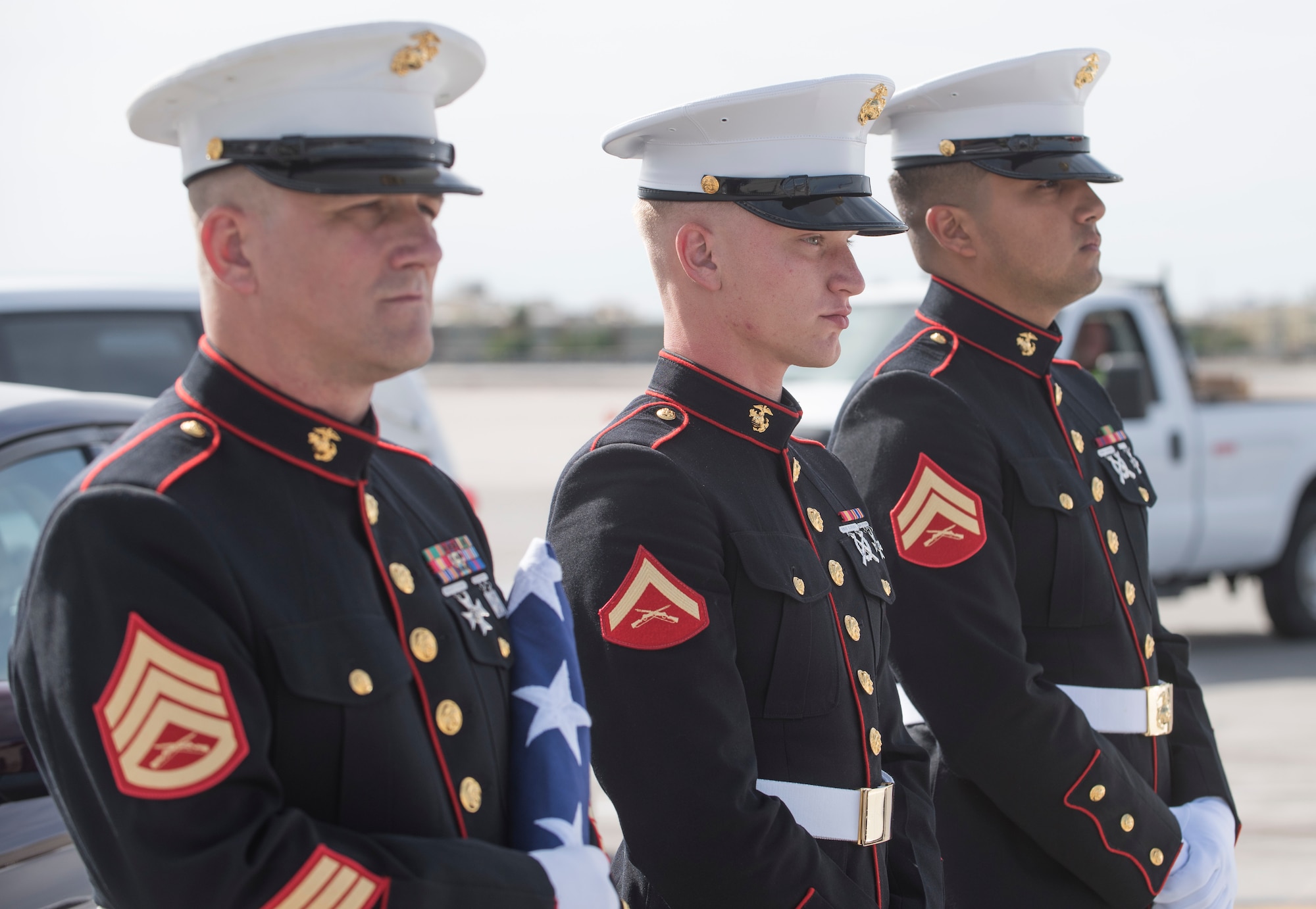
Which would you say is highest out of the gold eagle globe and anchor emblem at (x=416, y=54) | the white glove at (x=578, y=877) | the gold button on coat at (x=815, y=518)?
the gold eagle globe and anchor emblem at (x=416, y=54)

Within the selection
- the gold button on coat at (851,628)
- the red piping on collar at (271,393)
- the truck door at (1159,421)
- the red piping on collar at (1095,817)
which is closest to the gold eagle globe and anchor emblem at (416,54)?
the red piping on collar at (271,393)

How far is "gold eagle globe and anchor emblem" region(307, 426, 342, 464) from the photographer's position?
1703 mm

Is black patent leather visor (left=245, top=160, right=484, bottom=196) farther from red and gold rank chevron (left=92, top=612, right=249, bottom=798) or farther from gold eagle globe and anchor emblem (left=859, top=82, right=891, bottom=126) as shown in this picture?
gold eagle globe and anchor emblem (left=859, top=82, right=891, bottom=126)

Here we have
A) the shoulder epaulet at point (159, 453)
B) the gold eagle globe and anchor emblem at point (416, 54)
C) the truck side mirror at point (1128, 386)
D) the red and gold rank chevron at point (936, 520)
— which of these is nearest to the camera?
the shoulder epaulet at point (159, 453)

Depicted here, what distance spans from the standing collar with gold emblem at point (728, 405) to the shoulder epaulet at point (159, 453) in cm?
94

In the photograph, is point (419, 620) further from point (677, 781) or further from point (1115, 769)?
point (1115, 769)

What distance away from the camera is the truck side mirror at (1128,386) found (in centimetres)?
731

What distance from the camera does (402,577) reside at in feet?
5.70

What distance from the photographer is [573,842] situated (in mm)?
1719

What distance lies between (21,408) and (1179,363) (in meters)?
7.09

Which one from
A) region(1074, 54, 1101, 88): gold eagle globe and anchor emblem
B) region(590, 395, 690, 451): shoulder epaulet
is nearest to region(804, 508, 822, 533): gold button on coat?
region(590, 395, 690, 451): shoulder epaulet

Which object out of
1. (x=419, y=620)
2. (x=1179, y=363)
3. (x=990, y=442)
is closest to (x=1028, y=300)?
(x=990, y=442)

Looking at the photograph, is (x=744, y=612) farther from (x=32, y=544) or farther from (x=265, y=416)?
(x=32, y=544)

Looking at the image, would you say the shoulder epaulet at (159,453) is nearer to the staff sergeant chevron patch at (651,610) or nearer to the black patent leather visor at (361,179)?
the black patent leather visor at (361,179)
